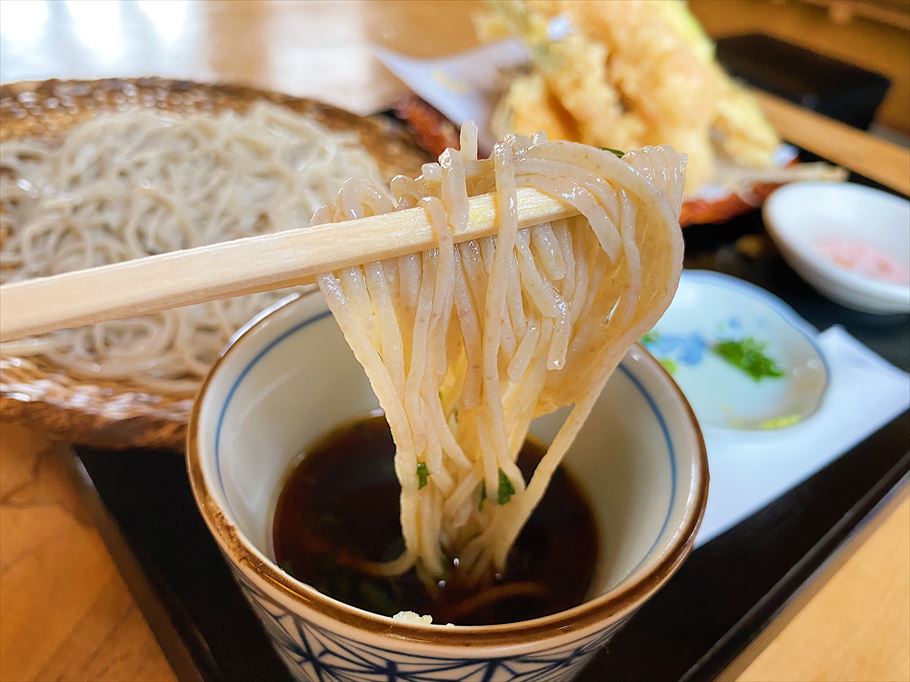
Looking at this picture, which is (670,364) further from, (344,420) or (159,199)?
(159,199)

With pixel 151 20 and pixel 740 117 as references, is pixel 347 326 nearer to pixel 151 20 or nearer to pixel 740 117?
pixel 740 117

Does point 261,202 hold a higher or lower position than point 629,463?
lower

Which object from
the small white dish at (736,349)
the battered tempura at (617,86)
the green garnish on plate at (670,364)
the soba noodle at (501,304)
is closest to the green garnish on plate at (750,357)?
the small white dish at (736,349)

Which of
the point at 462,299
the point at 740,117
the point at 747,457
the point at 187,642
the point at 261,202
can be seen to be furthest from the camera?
the point at 740,117

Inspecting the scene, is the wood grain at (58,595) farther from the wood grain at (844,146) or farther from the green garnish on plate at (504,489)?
the wood grain at (844,146)

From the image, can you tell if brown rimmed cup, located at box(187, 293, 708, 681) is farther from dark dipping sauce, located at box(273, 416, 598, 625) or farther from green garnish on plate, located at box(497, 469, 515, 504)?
green garnish on plate, located at box(497, 469, 515, 504)

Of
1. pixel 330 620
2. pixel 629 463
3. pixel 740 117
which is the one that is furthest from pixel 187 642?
pixel 740 117

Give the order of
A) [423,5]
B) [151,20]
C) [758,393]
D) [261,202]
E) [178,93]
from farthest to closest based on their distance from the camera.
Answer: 1. [423,5]
2. [151,20]
3. [178,93]
4. [261,202]
5. [758,393]
